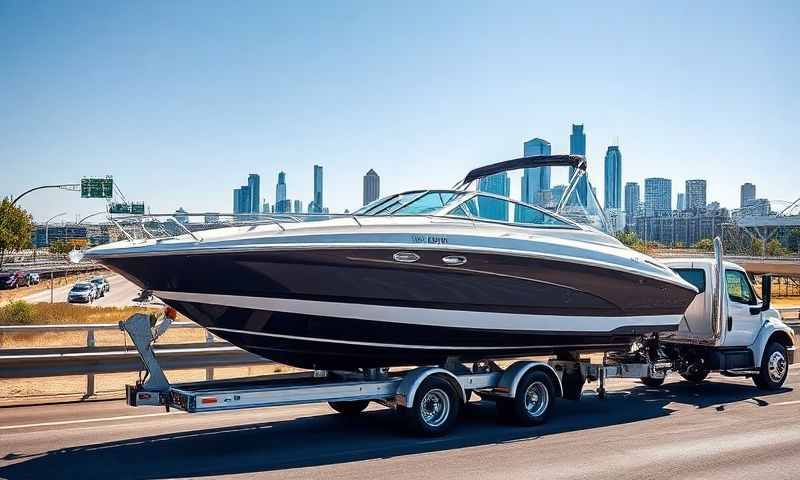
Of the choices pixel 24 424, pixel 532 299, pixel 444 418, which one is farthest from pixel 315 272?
pixel 24 424

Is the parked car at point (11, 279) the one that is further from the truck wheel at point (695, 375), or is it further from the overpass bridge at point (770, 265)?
the truck wheel at point (695, 375)

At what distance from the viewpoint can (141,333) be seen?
26.4ft

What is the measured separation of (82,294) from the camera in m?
43.4

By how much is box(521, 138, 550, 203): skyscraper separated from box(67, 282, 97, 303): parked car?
3661 cm

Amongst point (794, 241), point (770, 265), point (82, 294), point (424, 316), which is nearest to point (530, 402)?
point (424, 316)

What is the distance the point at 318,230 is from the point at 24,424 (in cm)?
457

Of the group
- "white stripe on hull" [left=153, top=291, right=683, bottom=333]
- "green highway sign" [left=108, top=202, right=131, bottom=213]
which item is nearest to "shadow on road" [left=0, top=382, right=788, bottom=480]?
"white stripe on hull" [left=153, top=291, right=683, bottom=333]

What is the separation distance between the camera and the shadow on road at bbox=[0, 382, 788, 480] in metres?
7.16

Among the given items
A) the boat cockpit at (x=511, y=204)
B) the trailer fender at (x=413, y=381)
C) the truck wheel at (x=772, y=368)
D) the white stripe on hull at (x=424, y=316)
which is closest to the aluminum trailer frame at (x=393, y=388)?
the trailer fender at (x=413, y=381)

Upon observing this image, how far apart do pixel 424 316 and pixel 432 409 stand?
118 centimetres

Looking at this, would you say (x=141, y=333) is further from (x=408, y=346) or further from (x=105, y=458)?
(x=408, y=346)

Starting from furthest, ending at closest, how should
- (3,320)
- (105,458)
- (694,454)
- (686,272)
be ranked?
(3,320)
(686,272)
(694,454)
(105,458)

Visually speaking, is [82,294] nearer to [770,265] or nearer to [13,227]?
[13,227]

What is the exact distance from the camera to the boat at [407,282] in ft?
26.2
